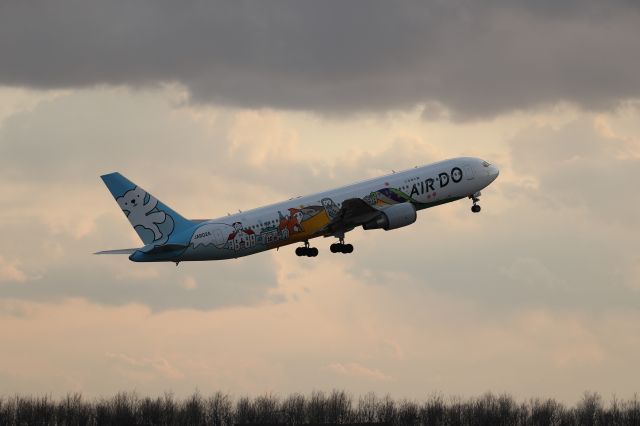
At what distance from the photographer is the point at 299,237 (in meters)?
154

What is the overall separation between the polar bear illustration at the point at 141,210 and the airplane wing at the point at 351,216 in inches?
575

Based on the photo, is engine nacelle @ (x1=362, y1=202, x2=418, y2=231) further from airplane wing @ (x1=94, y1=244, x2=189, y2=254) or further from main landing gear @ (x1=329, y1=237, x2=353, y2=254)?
airplane wing @ (x1=94, y1=244, x2=189, y2=254)

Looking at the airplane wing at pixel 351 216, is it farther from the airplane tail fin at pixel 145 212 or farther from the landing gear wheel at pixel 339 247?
the airplane tail fin at pixel 145 212

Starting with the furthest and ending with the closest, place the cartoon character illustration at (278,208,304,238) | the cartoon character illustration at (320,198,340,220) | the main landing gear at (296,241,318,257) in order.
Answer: the main landing gear at (296,241,318,257), the cartoon character illustration at (320,198,340,220), the cartoon character illustration at (278,208,304,238)

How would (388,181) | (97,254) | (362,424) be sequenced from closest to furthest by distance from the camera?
(97,254) → (388,181) → (362,424)

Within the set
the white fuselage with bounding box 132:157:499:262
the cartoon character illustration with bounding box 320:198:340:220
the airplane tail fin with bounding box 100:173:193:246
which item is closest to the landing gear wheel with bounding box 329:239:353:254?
the white fuselage with bounding box 132:157:499:262

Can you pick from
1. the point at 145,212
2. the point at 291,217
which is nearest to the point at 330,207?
the point at 291,217

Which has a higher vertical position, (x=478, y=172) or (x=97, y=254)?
(x=478, y=172)

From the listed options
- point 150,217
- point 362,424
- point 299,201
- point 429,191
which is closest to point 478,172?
point 429,191

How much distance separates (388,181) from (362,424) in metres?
47.1

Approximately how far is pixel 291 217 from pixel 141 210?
12762 millimetres

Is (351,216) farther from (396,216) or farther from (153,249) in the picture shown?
(153,249)

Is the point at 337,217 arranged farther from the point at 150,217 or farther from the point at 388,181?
the point at 150,217

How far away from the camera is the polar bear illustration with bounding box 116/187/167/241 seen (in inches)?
5965
